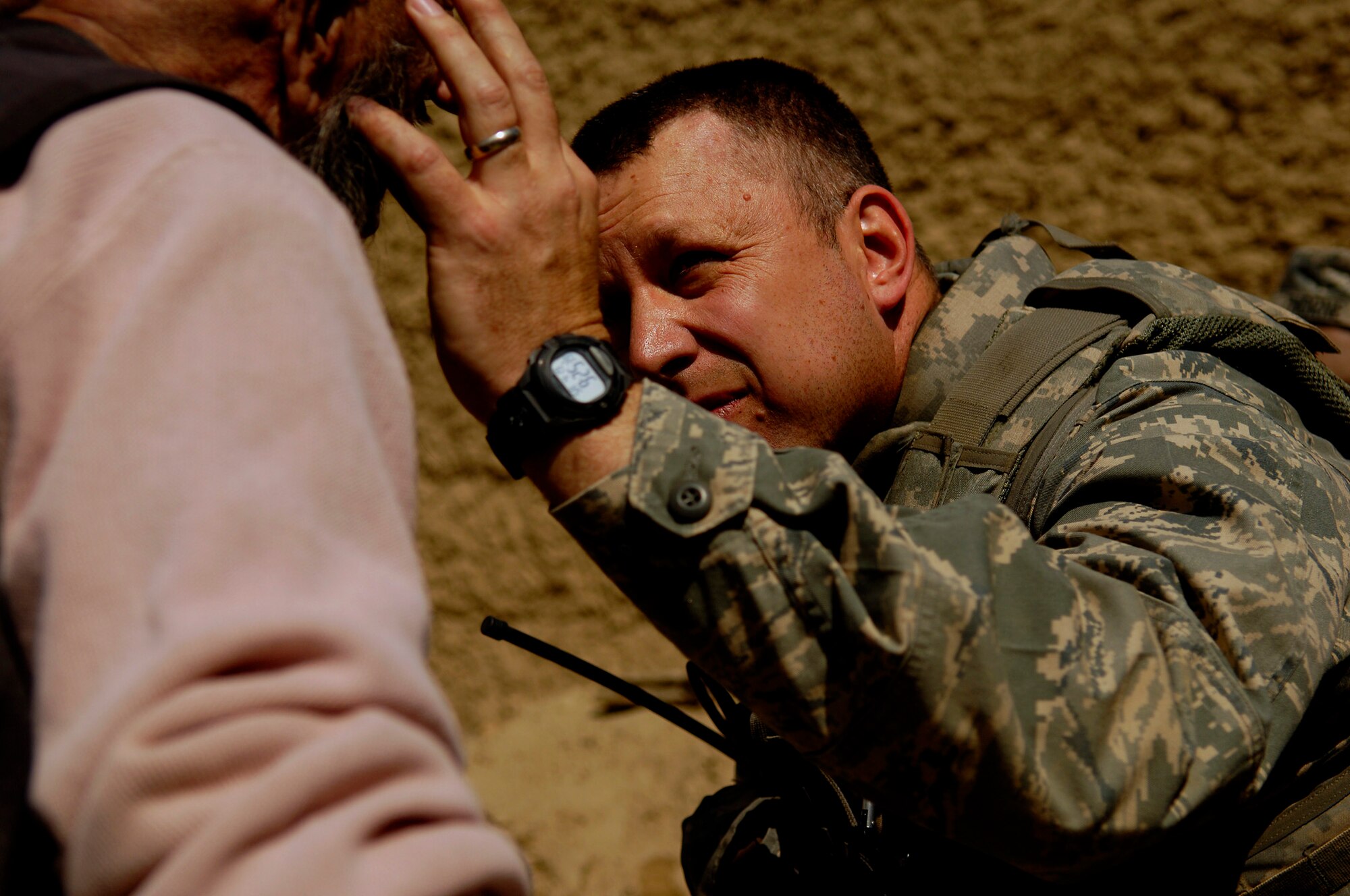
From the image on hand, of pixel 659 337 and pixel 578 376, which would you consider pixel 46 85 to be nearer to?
pixel 578 376

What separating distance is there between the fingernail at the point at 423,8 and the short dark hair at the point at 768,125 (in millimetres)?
768

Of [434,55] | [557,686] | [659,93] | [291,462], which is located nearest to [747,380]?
[659,93]

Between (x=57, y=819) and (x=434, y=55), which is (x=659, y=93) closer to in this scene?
(x=434, y=55)

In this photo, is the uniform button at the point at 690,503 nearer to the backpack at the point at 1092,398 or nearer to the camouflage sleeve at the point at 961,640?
the camouflage sleeve at the point at 961,640

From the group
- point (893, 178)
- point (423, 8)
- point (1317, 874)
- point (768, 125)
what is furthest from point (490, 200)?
point (893, 178)

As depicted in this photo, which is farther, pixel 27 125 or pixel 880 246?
pixel 880 246

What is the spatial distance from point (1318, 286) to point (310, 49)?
6.68 ft

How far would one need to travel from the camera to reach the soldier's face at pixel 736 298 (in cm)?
157

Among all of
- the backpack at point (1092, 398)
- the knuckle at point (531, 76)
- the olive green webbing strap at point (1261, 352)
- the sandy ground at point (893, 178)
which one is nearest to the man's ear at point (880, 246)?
the backpack at point (1092, 398)

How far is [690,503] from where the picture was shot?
0.93m

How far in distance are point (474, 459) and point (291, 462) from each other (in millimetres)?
2404

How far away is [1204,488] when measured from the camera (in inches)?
42.8

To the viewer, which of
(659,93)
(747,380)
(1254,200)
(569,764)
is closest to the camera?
(747,380)

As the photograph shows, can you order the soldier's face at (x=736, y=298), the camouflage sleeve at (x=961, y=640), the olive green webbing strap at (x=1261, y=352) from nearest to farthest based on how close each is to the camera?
the camouflage sleeve at (x=961, y=640), the olive green webbing strap at (x=1261, y=352), the soldier's face at (x=736, y=298)
